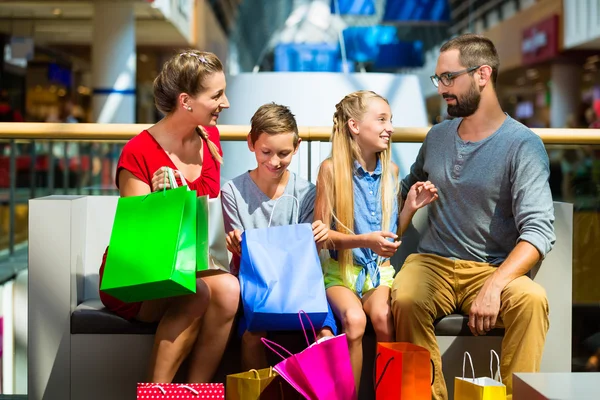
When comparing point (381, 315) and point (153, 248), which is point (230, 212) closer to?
point (153, 248)

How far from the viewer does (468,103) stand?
3.26 metres

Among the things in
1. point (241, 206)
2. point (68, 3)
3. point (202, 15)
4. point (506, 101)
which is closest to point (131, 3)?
point (68, 3)

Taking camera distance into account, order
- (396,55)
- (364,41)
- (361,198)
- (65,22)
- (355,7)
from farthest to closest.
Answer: (65,22) < (396,55) < (364,41) < (355,7) < (361,198)

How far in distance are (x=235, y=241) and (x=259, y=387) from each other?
55 centimetres

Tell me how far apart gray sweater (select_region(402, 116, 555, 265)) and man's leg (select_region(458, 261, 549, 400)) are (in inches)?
8.6

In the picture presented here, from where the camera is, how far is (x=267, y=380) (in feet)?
8.91

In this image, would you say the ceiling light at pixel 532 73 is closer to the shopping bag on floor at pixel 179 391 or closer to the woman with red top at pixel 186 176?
the woman with red top at pixel 186 176

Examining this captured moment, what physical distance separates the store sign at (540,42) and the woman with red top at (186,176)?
689 inches

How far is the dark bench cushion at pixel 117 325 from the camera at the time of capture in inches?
119

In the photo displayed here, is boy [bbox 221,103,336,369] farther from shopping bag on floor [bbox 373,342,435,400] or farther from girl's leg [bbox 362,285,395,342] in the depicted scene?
shopping bag on floor [bbox 373,342,435,400]

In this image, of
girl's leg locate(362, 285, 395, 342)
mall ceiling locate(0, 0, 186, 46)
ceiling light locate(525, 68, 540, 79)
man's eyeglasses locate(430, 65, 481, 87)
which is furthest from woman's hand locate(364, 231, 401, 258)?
ceiling light locate(525, 68, 540, 79)

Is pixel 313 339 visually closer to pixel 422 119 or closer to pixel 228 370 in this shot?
pixel 228 370

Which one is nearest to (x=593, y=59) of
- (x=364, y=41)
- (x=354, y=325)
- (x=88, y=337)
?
(x=364, y=41)

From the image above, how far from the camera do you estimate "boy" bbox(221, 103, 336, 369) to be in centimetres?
310
